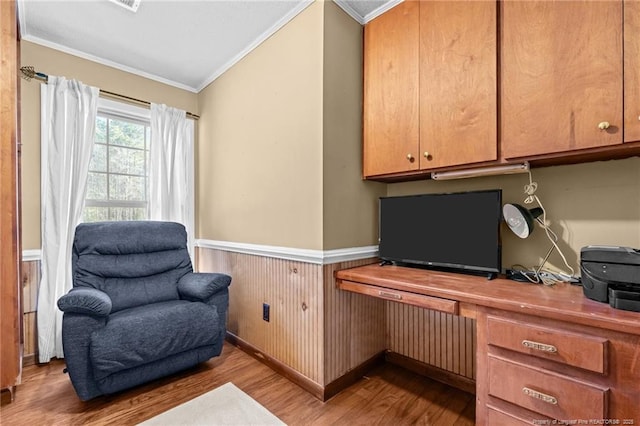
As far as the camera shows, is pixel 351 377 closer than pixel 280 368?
Yes

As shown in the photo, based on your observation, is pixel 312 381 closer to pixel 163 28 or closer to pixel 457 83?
pixel 457 83

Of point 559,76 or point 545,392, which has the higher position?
point 559,76

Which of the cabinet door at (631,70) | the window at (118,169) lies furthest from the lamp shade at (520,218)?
the window at (118,169)

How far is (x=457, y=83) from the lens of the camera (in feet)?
5.41

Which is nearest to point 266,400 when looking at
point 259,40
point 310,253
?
point 310,253

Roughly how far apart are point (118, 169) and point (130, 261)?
3.50ft

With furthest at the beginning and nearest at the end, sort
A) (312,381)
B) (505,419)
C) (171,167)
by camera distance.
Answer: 1. (171,167)
2. (312,381)
3. (505,419)

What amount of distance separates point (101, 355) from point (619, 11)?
Answer: 3011 mm

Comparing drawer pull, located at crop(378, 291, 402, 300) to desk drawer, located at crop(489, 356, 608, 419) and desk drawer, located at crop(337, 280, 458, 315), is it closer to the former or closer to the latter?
desk drawer, located at crop(337, 280, 458, 315)

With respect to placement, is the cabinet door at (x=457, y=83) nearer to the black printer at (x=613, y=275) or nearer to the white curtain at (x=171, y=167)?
the black printer at (x=613, y=275)

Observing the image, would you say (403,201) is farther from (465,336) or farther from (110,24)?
(110,24)

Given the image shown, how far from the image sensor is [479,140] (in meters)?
1.58

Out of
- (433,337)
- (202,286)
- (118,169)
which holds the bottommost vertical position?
(433,337)

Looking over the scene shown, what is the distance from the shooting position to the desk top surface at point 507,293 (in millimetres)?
1039
